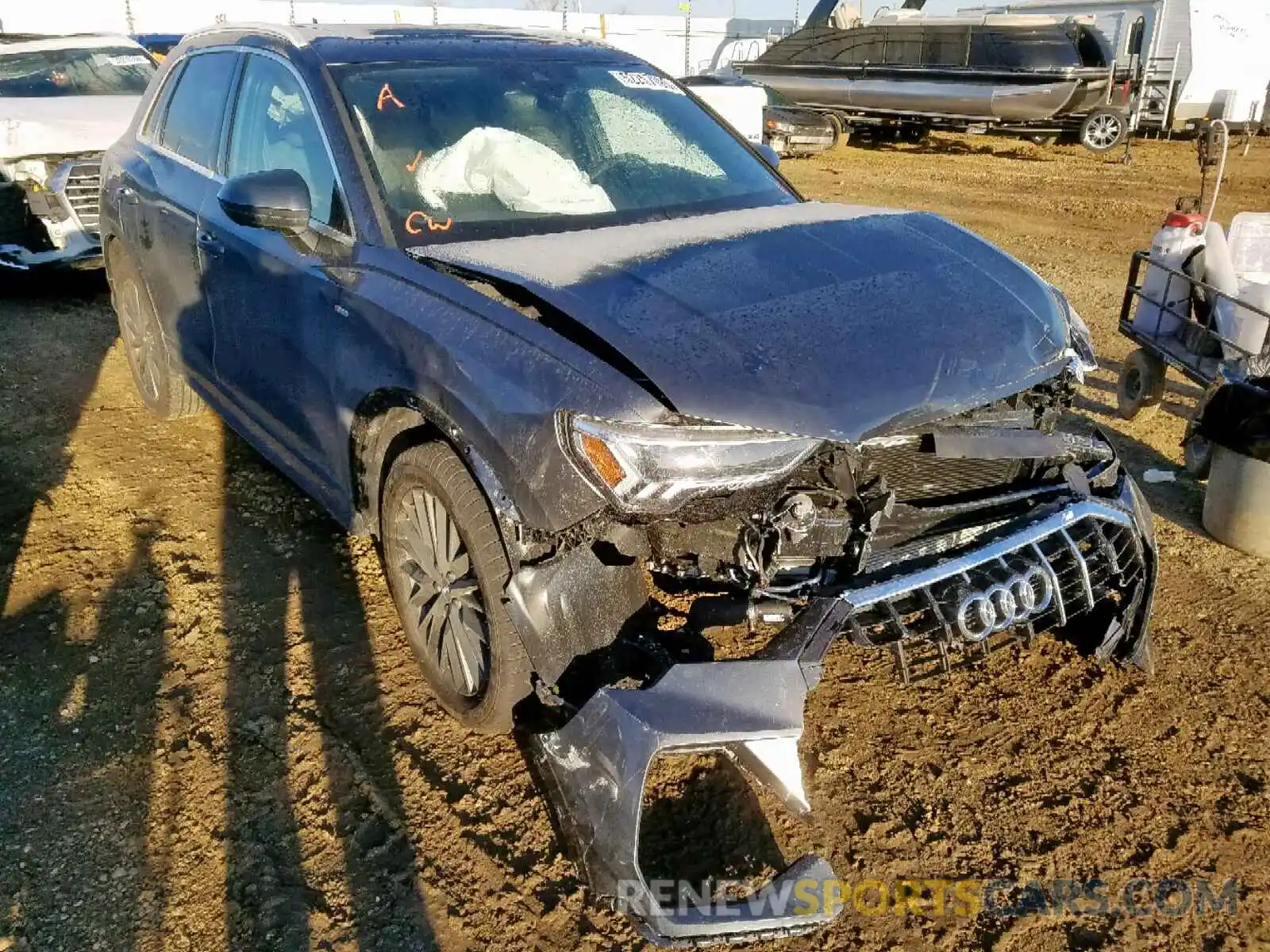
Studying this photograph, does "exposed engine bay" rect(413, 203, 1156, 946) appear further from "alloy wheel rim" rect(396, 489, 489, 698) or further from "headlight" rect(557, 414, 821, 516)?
"alloy wheel rim" rect(396, 489, 489, 698)

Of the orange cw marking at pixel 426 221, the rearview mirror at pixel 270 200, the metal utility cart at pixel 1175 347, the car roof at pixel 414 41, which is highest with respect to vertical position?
the car roof at pixel 414 41

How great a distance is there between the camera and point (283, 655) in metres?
3.33

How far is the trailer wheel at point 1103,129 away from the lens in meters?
16.4

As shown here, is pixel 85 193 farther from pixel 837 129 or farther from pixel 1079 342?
pixel 837 129

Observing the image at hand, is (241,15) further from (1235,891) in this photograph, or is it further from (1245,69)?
(1235,891)

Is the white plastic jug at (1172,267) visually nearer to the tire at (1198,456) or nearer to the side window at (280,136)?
the tire at (1198,456)

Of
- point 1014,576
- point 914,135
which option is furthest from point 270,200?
point 914,135

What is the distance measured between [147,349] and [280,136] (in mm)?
2046

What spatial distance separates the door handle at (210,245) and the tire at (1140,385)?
14.9 ft

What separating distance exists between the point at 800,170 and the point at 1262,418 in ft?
41.0

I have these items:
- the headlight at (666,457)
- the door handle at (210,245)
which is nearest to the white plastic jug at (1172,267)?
the headlight at (666,457)

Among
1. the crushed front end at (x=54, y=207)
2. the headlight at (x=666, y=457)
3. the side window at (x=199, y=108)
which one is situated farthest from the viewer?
the crushed front end at (x=54, y=207)

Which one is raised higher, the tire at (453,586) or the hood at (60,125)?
Answer: the hood at (60,125)

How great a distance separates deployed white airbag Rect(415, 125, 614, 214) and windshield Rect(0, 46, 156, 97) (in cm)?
642
